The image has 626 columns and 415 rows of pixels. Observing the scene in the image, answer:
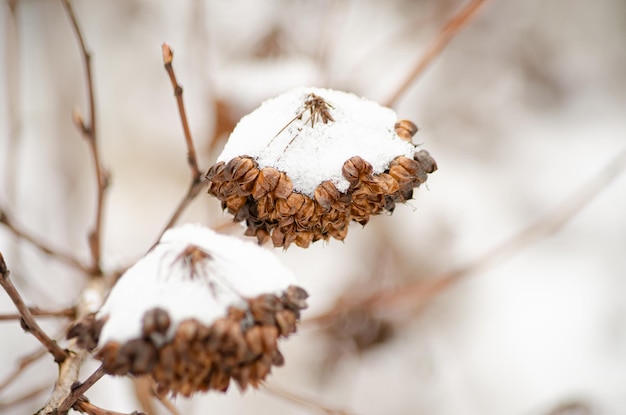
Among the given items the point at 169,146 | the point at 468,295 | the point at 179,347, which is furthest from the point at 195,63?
the point at 179,347

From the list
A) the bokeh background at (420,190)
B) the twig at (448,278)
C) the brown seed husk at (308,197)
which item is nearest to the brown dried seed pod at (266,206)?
the brown seed husk at (308,197)

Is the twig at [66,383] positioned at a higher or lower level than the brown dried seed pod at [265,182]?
lower

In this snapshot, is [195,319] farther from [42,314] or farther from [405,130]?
[42,314]

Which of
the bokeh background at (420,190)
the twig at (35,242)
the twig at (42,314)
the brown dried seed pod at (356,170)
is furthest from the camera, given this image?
the bokeh background at (420,190)

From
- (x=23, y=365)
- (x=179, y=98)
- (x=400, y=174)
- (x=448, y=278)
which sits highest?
(x=448, y=278)

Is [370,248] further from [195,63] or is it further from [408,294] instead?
[195,63]

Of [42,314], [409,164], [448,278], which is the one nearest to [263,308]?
[409,164]

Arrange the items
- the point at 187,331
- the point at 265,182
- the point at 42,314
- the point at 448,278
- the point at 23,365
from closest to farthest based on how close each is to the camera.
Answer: the point at 187,331 → the point at 265,182 → the point at 42,314 → the point at 23,365 → the point at 448,278

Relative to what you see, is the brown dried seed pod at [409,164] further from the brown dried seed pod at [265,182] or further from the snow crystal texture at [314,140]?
the brown dried seed pod at [265,182]

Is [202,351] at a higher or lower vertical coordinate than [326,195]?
lower
